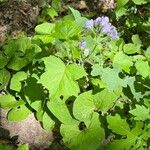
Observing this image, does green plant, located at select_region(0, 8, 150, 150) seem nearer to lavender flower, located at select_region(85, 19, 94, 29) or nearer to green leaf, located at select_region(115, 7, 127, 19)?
lavender flower, located at select_region(85, 19, 94, 29)

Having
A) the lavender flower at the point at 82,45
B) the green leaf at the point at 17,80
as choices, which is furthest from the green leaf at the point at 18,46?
the lavender flower at the point at 82,45

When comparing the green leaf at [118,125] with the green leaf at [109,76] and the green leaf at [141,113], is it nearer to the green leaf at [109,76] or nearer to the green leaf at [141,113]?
the green leaf at [141,113]

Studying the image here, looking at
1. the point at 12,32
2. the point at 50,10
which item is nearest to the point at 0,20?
the point at 12,32

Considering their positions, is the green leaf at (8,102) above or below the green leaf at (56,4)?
below

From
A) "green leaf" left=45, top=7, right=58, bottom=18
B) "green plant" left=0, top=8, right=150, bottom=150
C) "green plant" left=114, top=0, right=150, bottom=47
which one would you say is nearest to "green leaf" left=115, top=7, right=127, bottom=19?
"green plant" left=114, top=0, right=150, bottom=47

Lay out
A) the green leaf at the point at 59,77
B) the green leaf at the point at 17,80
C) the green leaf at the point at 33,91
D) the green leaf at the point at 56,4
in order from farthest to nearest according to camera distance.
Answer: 1. the green leaf at the point at 56,4
2. the green leaf at the point at 17,80
3. the green leaf at the point at 33,91
4. the green leaf at the point at 59,77

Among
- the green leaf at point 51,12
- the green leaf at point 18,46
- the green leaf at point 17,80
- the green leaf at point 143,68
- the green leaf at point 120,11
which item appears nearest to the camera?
the green leaf at point 143,68

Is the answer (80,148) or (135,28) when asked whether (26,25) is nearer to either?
(135,28)
